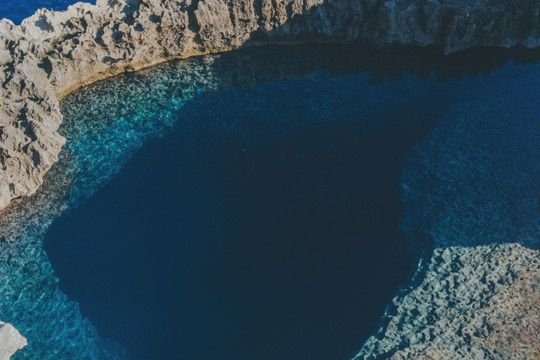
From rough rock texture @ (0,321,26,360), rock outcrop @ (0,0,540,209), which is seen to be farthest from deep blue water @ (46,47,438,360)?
rock outcrop @ (0,0,540,209)

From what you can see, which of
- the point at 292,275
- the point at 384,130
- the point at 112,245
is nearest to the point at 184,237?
the point at 112,245

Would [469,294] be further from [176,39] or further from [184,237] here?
[176,39]

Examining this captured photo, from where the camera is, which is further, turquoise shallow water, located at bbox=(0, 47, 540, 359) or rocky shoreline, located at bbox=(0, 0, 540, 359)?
rocky shoreline, located at bbox=(0, 0, 540, 359)

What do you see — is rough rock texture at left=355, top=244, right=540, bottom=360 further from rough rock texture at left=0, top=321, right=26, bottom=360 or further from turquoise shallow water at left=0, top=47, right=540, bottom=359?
rough rock texture at left=0, top=321, right=26, bottom=360

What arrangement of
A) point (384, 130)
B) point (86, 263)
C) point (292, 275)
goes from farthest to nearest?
point (384, 130)
point (86, 263)
point (292, 275)

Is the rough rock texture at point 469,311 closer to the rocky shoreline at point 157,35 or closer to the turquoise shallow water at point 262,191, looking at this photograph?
the turquoise shallow water at point 262,191

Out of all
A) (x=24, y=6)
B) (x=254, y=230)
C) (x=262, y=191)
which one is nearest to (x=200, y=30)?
(x=262, y=191)

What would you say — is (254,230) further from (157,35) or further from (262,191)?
(157,35)
